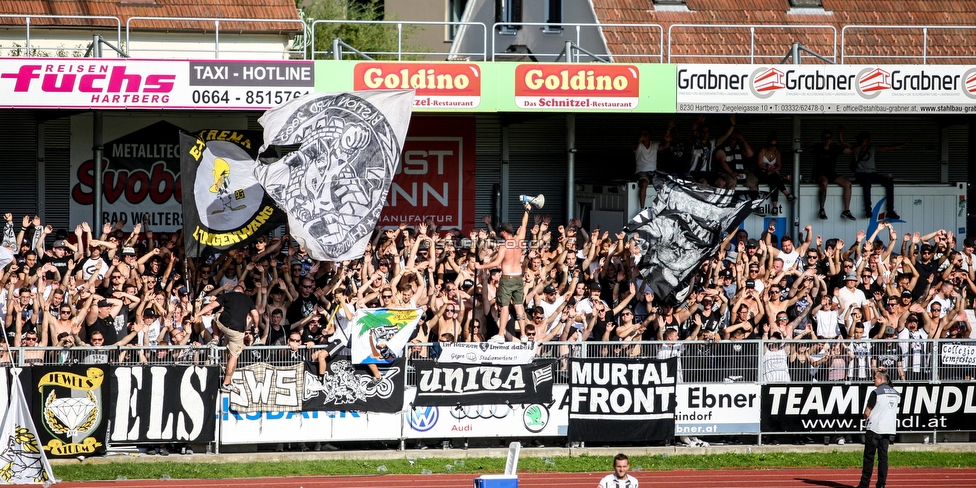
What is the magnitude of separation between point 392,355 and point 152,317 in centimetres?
323

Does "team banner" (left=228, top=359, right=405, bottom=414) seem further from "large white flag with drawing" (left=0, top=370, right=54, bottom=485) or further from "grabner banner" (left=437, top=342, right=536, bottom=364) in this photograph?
"large white flag with drawing" (left=0, top=370, right=54, bottom=485)

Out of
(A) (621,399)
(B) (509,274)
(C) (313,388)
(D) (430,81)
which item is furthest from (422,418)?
(D) (430,81)

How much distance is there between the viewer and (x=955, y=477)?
1552cm

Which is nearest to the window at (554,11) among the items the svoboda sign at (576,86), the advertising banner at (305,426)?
the svoboda sign at (576,86)

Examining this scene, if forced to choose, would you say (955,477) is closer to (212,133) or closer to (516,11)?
(212,133)

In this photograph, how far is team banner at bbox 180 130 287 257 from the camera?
662 inches

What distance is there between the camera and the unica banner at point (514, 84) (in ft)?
61.7

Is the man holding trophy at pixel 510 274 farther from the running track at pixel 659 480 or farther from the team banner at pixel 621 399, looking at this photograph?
the running track at pixel 659 480

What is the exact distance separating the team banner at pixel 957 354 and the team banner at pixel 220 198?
9.03 m

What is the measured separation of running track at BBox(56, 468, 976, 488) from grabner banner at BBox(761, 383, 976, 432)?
0.82 meters

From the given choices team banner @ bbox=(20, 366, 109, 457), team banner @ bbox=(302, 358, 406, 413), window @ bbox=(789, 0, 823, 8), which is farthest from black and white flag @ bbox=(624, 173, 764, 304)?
window @ bbox=(789, 0, 823, 8)

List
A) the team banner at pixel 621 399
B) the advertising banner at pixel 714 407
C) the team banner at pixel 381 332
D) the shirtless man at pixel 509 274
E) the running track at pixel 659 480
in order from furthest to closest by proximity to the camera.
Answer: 1. the shirtless man at pixel 509 274
2. the advertising banner at pixel 714 407
3. the team banner at pixel 621 399
4. the team banner at pixel 381 332
5. the running track at pixel 659 480

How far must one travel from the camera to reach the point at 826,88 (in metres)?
19.8

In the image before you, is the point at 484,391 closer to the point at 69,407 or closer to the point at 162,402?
the point at 162,402
